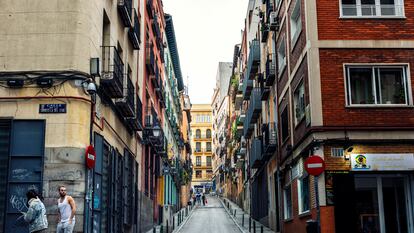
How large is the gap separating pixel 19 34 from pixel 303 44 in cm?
986

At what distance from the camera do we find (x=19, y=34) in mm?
17234

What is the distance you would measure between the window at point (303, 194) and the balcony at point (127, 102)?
706 cm

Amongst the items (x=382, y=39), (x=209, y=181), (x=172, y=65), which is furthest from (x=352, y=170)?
(x=209, y=181)

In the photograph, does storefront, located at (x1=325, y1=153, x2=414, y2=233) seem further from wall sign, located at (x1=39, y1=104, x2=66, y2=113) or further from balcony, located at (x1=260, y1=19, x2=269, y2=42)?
balcony, located at (x1=260, y1=19, x2=269, y2=42)

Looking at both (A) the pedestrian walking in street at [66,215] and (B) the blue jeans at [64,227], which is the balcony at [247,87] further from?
(B) the blue jeans at [64,227]

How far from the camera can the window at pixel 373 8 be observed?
820 inches

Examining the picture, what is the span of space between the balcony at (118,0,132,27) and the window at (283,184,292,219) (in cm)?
985

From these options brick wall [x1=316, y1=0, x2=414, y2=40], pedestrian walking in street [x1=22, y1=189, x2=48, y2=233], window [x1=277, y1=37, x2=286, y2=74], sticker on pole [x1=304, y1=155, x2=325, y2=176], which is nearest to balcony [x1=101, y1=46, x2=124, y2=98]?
pedestrian walking in street [x1=22, y1=189, x2=48, y2=233]

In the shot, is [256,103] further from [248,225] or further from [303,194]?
[303,194]

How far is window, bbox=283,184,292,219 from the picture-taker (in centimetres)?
2647

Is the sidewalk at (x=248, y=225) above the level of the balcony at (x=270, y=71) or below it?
below

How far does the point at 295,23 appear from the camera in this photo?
24609 millimetres

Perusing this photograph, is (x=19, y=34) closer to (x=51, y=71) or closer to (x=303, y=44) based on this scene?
(x=51, y=71)

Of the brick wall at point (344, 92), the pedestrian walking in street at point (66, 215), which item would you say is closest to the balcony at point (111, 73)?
the pedestrian walking in street at point (66, 215)
